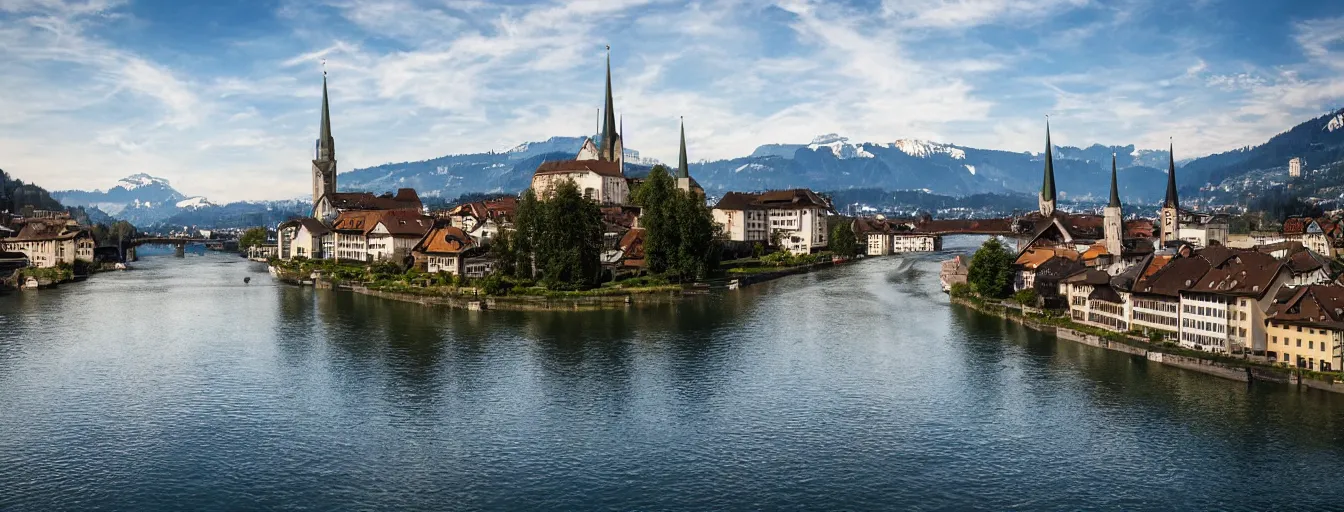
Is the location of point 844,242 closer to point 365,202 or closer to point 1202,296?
point 1202,296

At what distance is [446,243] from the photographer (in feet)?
198

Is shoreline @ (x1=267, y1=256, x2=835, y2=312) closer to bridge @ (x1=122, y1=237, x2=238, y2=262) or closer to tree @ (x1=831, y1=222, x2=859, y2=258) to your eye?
tree @ (x1=831, y1=222, x2=859, y2=258)

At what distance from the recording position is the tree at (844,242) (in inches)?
3076

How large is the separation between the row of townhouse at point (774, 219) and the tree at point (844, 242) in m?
3.21

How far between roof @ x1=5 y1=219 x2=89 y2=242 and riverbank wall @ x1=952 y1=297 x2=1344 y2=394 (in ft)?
209

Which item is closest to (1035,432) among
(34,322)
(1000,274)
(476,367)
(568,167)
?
(476,367)

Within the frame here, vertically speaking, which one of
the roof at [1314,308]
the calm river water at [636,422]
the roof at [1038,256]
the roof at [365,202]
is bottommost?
the calm river water at [636,422]

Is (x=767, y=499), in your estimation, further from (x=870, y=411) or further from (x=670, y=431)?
(x=870, y=411)

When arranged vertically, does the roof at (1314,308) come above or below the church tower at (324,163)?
below

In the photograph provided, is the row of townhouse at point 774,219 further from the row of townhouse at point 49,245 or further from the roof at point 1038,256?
the row of townhouse at point 49,245

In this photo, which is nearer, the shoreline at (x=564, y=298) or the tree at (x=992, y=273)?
the tree at (x=992, y=273)

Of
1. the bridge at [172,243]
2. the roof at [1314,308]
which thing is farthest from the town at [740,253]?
the bridge at [172,243]

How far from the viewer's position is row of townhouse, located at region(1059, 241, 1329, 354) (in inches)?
1211

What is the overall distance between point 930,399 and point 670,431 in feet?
24.0
